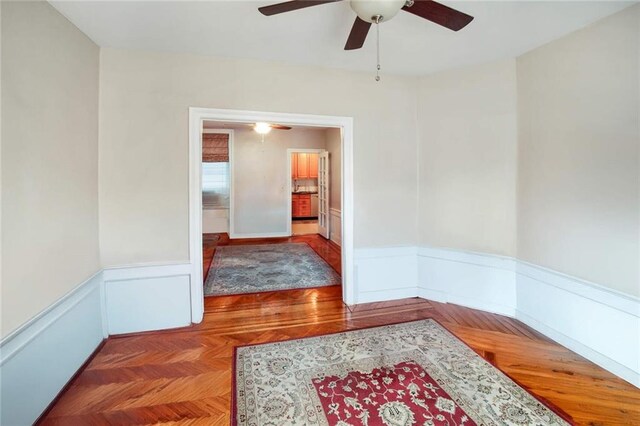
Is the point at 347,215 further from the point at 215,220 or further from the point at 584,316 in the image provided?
the point at 215,220

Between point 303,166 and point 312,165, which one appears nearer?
point 303,166

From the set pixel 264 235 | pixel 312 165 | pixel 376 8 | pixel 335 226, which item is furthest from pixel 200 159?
pixel 312 165

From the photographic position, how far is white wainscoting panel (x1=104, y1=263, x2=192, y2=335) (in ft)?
8.54

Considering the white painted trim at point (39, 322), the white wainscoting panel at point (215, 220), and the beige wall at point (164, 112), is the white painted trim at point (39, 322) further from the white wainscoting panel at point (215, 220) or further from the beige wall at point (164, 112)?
the white wainscoting panel at point (215, 220)

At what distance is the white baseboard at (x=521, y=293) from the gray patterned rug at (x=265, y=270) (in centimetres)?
86

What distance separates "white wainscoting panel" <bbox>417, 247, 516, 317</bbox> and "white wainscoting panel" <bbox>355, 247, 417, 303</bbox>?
12cm

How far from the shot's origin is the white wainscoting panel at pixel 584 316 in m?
2.01

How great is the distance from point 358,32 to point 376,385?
2295 mm

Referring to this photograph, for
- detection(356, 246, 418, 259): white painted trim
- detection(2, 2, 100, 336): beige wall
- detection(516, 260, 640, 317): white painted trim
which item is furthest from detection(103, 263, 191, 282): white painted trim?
detection(516, 260, 640, 317): white painted trim

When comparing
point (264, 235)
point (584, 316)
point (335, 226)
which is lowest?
point (584, 316)

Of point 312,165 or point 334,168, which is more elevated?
point 312,165

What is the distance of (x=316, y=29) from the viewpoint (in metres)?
2.30

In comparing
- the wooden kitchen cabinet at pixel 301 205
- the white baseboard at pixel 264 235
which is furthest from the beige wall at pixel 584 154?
the wooden kitchen cabinet at pixel 301 205

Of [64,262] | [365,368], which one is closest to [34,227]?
[64,262]
